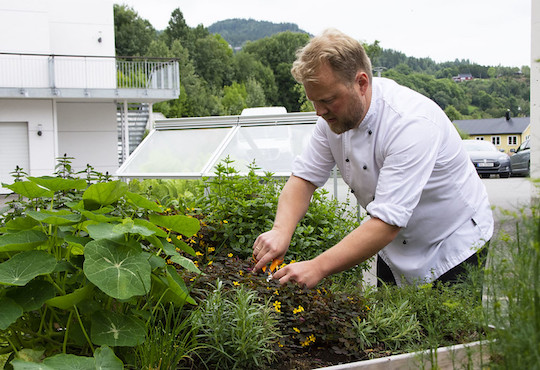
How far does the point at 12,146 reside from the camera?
22.0m

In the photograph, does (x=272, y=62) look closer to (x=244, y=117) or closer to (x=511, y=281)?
(x=244, y=117)

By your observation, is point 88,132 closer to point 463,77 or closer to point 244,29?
point 463,77

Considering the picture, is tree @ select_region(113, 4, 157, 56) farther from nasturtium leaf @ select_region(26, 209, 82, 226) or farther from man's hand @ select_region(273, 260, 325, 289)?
man's hand @ select_region(273, 260, 325, 289)

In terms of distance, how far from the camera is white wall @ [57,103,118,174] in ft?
77.8

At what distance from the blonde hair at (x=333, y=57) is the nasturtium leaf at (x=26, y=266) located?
111 cm

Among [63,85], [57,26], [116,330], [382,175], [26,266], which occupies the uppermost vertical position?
[57,26]

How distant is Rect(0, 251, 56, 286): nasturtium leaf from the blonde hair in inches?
43.5

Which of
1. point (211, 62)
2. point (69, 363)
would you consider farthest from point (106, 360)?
point (211, 62)

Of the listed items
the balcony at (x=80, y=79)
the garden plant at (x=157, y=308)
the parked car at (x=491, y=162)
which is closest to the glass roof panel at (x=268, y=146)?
the garden plant at (x=157, y=308)

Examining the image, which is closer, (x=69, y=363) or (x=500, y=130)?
(x=69, y=363)

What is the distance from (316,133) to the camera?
2.76 metres

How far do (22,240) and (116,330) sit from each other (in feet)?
1.51

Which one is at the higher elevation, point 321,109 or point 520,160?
point 321,109

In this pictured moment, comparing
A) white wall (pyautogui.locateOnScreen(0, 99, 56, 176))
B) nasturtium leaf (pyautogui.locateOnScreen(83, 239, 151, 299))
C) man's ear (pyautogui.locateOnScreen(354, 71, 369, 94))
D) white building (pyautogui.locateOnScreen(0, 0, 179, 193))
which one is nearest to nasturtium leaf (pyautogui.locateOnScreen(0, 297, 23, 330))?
nasturtium leaf (pyautogui.locateOnScreen(83, 239, 151, 299))
